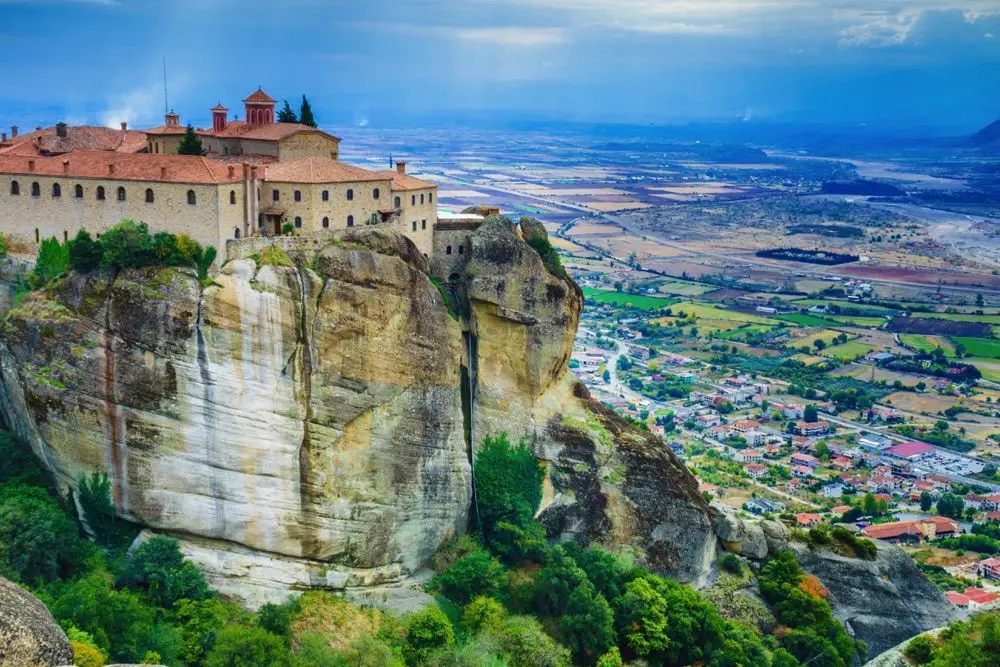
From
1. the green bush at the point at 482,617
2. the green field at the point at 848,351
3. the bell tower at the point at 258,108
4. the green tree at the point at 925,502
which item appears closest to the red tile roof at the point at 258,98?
the bell tower at the point at 258,108

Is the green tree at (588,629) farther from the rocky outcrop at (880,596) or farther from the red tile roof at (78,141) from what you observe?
the red tile roof at (78,141)

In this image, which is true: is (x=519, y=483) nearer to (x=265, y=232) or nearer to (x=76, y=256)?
(x=265, y=232)

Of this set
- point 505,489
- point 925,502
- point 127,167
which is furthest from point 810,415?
point 127,167

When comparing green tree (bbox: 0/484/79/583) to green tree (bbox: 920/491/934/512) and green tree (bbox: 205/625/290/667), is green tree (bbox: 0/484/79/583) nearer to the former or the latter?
green tree (bbox: 205/625/290/667)

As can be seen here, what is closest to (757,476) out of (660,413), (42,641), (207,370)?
(660,413)

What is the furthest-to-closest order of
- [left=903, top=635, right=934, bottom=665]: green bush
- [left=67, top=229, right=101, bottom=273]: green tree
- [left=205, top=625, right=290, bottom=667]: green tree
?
[left=67, top=229, right=101, bottom=273]: green tree → [left=903, top=635, right=934, bottom=665]: green bush → [left=205, top=625, right=290, bottom=667]: green tree

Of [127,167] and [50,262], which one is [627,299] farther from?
[50,262]

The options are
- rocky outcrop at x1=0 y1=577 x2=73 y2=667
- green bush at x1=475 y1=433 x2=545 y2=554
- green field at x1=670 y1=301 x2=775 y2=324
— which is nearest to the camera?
rocky outcrop at x1=0 y1=577 x2=73 y2=667

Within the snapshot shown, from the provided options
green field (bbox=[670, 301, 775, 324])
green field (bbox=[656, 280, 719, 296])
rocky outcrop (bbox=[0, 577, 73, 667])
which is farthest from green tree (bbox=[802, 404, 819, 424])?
rocky outcrop (bbox=[0, 577, 73, 667])
